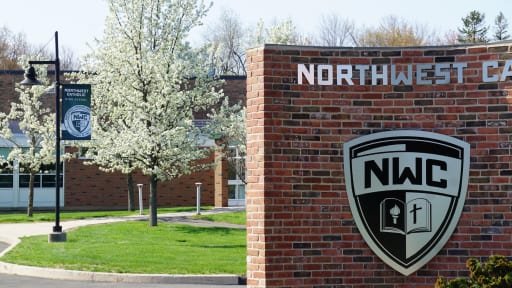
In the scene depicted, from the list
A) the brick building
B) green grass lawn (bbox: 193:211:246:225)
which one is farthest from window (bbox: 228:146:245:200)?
green grass lawn (bbox: 193:211:246:225)

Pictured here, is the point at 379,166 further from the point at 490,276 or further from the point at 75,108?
the point at 75,108

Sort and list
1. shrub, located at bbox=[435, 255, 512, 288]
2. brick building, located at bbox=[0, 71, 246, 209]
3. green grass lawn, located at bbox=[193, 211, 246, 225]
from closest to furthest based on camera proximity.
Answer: shrub, located at bbox=[435, 255, 512, 288]
green grass lawn, located at bbox=[193, 211, 246, 225]
brick building, located at bbox=[0, 71, 246, 209]

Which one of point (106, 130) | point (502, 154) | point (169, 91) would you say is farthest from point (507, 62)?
point (106, 130)

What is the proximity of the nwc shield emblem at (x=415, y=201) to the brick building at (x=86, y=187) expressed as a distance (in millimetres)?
35743

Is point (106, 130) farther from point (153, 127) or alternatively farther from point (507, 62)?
point (507, 62)

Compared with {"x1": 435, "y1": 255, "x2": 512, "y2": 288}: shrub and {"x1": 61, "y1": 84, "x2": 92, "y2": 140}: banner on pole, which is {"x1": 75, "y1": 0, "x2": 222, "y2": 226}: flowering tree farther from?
{"x1": 435, "y1": 255, "x2": 512, "y2": 288}: shrub

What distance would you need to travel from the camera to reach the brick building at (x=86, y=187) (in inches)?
1848

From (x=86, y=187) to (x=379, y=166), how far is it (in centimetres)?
3823

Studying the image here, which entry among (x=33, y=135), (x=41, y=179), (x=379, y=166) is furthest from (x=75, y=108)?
(x=41, y=179)

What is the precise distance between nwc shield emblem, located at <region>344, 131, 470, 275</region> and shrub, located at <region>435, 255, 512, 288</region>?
1.15 metres

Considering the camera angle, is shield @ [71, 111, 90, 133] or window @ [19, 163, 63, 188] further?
window @ [19, 163, 63, 188]

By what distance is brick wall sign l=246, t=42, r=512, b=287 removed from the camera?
10.1 metres

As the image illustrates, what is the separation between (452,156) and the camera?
10.1 m

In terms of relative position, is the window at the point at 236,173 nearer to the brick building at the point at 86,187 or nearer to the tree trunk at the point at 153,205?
the brick building at the point at 86,187
